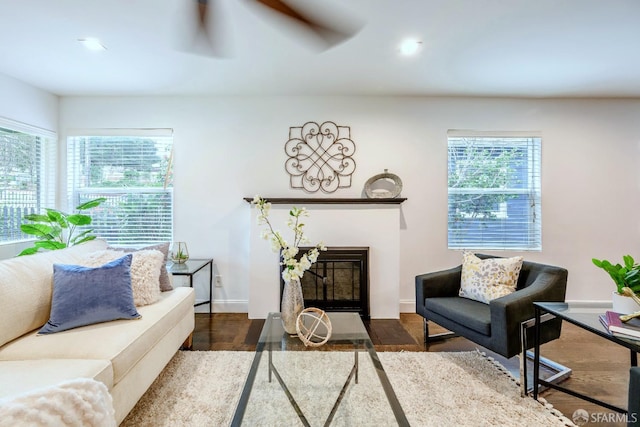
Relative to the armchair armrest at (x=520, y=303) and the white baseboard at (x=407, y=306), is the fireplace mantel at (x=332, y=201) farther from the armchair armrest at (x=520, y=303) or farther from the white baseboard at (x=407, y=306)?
the armchair armrest at (x=520, y=303)

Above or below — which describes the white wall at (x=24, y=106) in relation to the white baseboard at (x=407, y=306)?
above

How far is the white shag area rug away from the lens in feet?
5.06

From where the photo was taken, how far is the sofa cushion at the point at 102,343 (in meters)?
1.54

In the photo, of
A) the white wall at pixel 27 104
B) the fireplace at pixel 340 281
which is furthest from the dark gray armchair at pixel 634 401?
the white wall at pixel 27 104

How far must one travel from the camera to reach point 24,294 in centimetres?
173

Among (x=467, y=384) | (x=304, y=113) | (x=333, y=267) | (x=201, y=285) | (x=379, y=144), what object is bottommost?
(x=467, y=384)

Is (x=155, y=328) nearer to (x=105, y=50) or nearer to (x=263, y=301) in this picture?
(x=263, y=301)

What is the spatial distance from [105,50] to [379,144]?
2692mm

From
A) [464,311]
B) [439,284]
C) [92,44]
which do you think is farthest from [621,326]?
[92,44]

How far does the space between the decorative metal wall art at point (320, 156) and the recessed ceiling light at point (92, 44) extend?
5.97 feet

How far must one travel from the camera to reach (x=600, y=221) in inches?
139

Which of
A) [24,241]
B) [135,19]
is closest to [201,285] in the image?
[24,241]

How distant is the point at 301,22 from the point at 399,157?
2062 millimetres

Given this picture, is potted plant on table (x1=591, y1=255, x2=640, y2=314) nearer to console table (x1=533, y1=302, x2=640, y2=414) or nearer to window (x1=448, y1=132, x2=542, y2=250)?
console table (x1=533, y1=302, x2=640, y2=414)
